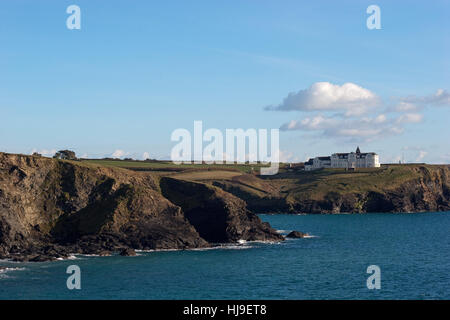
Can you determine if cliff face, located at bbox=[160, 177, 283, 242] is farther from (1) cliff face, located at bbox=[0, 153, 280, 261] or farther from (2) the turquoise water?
(2) the turquoise water

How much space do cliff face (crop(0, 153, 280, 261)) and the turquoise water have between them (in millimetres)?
9353

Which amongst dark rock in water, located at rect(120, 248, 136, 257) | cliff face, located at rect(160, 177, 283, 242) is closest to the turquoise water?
dark rock in water, located at rect(120, 248, 136, 257)

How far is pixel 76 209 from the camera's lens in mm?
119250

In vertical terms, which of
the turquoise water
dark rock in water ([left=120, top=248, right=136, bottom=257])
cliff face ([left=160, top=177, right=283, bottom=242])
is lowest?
the turquoise water

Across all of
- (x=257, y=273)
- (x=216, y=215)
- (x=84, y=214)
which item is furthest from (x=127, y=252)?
(x=216, y=215)

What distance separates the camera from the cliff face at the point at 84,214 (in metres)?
109

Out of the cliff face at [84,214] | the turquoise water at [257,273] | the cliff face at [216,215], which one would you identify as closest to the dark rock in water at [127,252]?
the turquoise water at [257,273]

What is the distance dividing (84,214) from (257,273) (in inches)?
1955

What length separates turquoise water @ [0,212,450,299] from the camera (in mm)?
71500

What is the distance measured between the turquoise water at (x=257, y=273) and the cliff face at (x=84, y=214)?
9353mm

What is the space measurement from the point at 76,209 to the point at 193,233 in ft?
90.1

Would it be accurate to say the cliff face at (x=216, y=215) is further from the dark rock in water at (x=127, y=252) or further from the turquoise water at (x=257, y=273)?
the dark rock in water at (x=127, y=252)

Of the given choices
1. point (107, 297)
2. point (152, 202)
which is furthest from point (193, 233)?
point (107, 297)

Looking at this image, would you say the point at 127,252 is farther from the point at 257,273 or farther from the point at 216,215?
the point at 216,215
